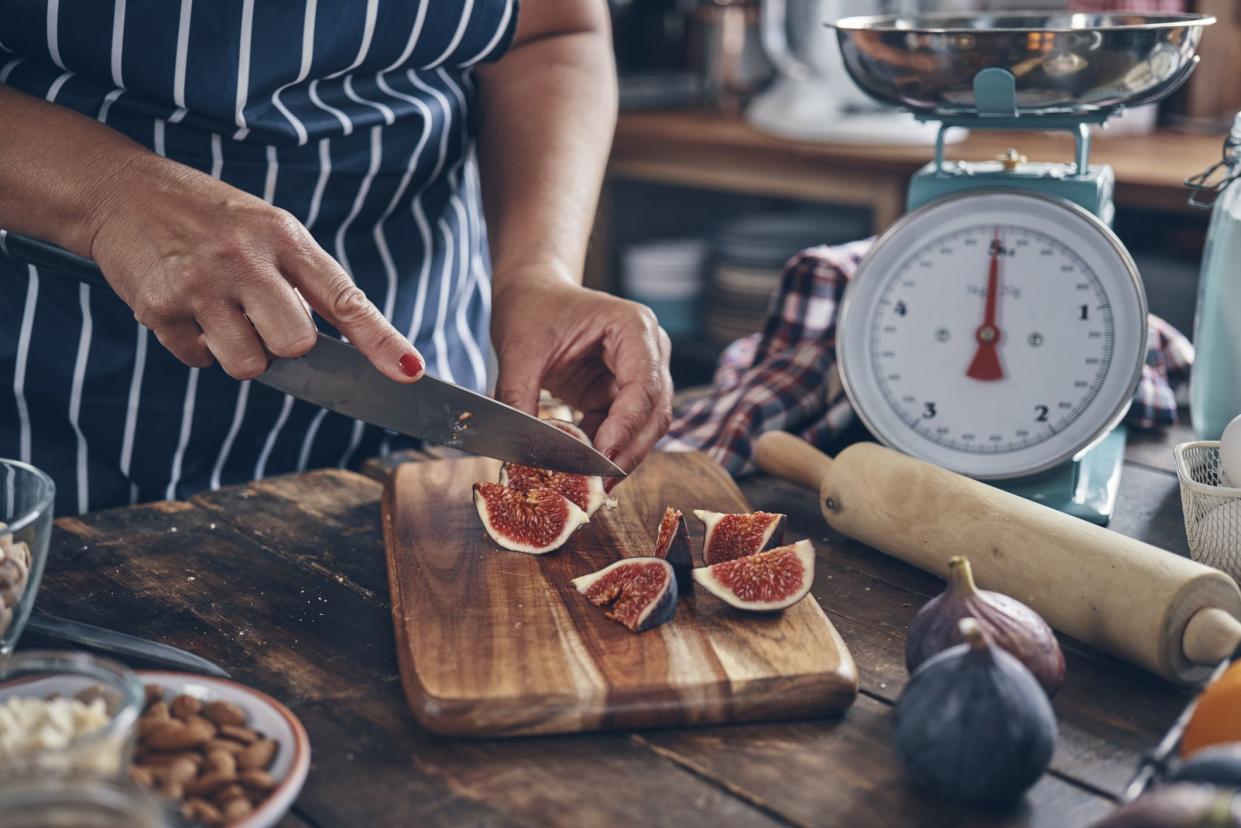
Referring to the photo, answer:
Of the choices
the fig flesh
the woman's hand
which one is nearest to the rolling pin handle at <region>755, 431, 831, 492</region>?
the woman's hand

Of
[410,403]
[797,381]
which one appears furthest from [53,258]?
[797,381]

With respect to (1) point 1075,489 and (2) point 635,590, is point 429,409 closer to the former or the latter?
(2) point 635,590

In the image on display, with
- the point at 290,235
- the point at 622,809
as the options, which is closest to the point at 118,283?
the point at 290,235

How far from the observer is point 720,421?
5.70ft

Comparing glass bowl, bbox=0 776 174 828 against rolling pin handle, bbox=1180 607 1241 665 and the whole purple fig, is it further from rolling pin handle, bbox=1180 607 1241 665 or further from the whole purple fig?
rolling pin handle, bbox=1180 607 1241 665

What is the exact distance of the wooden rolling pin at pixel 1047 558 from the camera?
41.3 inches

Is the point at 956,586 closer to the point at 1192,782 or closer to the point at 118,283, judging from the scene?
the point at 1192,782

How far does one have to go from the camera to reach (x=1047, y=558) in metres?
1.16

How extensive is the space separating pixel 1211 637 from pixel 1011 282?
1.62ft

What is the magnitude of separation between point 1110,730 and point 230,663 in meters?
0.72

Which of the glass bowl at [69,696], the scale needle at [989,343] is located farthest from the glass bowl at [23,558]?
the scale needle at [989,343]

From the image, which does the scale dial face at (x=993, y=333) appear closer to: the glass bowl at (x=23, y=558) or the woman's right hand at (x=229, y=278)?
the woman's right hand at (x=229, y=278)

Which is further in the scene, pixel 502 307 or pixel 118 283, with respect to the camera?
pixel 502 307

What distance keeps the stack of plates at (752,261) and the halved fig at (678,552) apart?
2172mm
